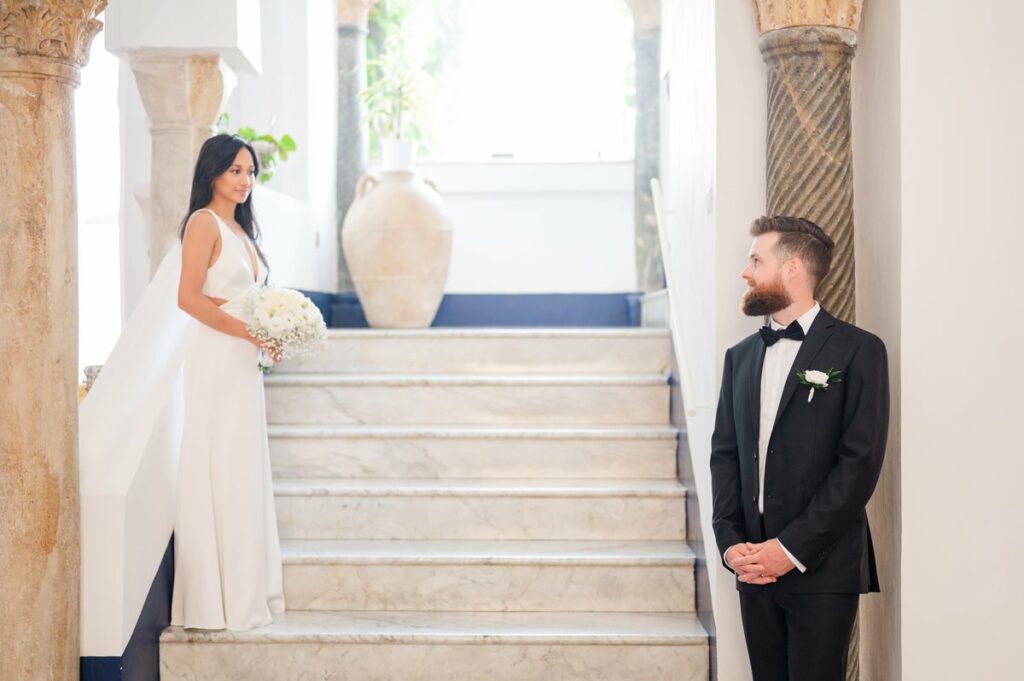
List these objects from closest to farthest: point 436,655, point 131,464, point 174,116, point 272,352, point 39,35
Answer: point 39,35
point 131,464
point 436,655
point 272,352
point 174,116

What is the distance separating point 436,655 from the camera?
13.8 ft

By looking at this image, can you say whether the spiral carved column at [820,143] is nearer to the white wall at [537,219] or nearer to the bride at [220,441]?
the bride at [220,441]

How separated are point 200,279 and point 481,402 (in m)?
1.72

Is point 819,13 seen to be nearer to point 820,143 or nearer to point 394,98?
point 820,143

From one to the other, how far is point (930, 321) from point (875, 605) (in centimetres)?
96

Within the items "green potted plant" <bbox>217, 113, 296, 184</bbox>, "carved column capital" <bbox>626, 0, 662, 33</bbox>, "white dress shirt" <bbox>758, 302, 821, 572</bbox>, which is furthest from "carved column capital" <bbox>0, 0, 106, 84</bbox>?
"carved column capital" <bbox>626, 0, 662, 33</bbox>

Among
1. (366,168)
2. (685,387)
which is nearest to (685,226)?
(685,387)

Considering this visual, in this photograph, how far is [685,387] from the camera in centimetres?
442

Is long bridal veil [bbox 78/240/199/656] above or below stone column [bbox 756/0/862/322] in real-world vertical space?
below

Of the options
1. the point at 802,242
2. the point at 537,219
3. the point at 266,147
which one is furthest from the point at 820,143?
the point at 537,219

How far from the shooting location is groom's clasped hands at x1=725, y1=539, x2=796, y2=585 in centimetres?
317

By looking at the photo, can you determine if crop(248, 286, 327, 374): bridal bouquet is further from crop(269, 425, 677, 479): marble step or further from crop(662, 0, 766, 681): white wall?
crop(662, 0, 766, 681): white wall

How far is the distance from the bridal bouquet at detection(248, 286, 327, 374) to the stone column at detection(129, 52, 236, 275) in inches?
90.6

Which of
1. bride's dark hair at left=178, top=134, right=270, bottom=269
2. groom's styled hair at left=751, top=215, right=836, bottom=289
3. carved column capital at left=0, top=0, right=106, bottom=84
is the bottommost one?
groom's styled hair at left=751, top=215, right=836, bottom=289
